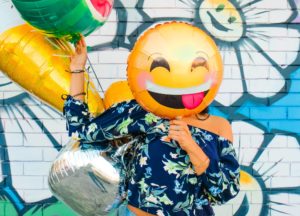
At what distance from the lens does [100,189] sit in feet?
8.05

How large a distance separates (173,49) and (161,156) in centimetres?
43

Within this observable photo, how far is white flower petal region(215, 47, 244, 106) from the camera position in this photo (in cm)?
406

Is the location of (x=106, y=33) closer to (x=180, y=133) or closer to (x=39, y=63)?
(x=39, y=63)

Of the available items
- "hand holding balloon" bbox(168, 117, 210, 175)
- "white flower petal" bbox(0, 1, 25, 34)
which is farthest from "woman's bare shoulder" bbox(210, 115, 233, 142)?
"white flower petal" bbox(0, 1, 25, 34)

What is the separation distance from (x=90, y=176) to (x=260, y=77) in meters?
1.95

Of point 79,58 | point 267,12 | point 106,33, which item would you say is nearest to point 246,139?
point 267,12

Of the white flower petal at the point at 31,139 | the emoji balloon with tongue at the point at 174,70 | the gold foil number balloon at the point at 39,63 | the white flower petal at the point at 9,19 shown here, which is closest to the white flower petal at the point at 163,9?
the white flower petal at the point at 31,139

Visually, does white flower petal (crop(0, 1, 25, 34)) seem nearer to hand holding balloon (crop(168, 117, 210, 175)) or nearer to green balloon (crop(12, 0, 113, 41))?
green balloon (crop(12, 0, 113, 41))

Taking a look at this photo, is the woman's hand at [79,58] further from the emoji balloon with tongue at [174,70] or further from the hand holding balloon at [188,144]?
the hand holding balloon at [188,144]

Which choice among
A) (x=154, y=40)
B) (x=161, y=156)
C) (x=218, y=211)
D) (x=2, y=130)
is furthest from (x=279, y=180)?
(x=154, y=40)

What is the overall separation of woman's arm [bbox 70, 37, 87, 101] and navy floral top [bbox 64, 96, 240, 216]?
0.45 feet

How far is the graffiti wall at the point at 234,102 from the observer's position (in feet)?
13.2

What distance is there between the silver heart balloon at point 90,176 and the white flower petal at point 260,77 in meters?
1.85

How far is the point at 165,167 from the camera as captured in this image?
86.5 inches
